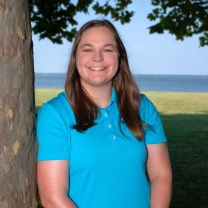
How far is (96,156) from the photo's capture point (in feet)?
7.97

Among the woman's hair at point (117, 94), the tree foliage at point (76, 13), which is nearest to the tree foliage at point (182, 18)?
the tree foliage at point (76, 13)

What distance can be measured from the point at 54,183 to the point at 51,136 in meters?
0.26

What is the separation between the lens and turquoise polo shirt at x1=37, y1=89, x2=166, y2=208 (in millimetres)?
2400

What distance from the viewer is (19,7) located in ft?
7.52

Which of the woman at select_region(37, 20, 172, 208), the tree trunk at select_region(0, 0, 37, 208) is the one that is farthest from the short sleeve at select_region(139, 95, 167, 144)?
the tree trunk at select_region(0, 0, 37, 208)

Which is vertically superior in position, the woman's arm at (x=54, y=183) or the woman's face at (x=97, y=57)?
the woman's face at (x=97, y=57)

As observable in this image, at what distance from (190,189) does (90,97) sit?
4.35m

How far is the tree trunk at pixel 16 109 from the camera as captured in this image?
2164 mm

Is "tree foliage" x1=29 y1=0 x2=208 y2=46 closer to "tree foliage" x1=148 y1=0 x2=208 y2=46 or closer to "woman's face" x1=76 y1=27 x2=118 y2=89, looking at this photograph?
"tree foliage" x1=148 y1=0 x2=208 y2=46

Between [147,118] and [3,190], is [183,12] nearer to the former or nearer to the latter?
[147,118]

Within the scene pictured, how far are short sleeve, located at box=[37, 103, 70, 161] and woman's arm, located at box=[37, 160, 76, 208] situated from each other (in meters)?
0.04

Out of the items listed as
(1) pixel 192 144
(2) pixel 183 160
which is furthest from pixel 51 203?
(1) pixel 192 144

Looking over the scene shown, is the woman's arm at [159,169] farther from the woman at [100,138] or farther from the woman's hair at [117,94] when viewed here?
the woman's hair at [117,94]

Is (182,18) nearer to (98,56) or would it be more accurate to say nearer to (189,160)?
(189,160)
